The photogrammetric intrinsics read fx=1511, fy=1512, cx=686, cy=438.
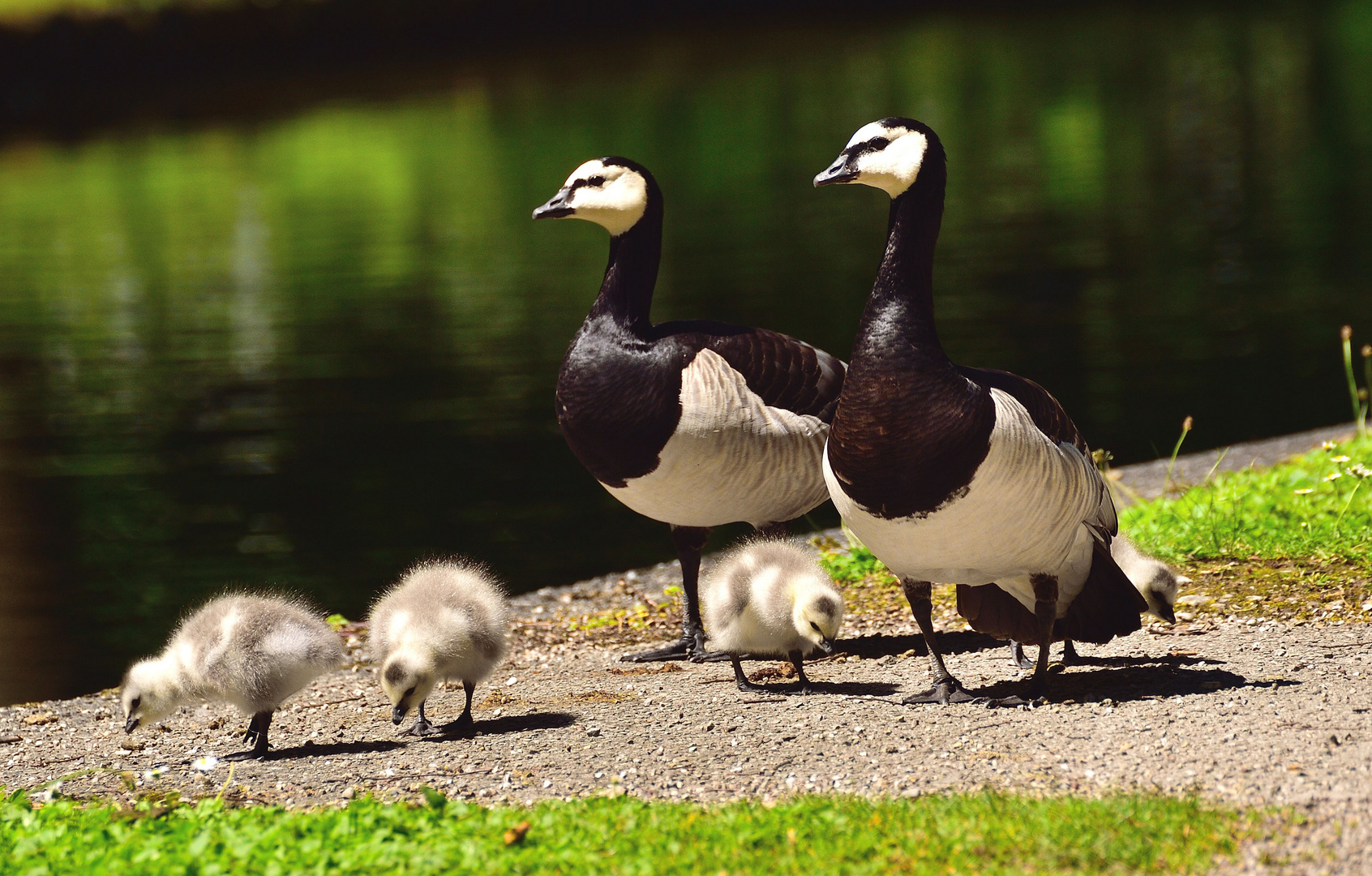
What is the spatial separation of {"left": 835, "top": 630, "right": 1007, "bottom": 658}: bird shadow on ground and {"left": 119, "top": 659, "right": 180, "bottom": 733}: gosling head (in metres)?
4.04

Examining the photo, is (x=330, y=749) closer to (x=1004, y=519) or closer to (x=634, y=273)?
(x=634, y=273)

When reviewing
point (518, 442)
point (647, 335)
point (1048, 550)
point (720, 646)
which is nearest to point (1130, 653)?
point (1048, 550)

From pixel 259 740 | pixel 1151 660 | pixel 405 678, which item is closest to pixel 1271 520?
pixel 1151 660

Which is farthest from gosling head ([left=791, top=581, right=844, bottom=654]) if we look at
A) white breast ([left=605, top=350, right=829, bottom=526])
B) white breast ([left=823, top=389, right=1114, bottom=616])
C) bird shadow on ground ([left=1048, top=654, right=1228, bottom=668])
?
bird shadow on ground ([left=1048, top=654, right=1228, bottom=668])

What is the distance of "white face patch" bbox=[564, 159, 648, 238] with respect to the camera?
9.27 metres

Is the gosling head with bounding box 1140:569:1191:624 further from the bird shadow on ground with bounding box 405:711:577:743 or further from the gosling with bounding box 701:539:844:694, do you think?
the bird shadow on ground with bounding box 405:711:577:743

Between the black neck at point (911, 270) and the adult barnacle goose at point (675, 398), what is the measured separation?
154 cm

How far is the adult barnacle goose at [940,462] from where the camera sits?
274 inches

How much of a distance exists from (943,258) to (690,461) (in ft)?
82.7

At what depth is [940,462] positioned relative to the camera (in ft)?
22.6

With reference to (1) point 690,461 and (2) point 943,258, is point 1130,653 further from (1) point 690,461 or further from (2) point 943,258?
(2) point 943,258

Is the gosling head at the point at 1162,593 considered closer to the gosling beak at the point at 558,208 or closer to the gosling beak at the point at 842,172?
the gosling beak at the point at 842,172

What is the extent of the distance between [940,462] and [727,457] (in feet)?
6.55

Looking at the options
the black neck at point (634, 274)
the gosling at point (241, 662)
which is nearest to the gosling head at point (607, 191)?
the black neck at point (634, 274)
